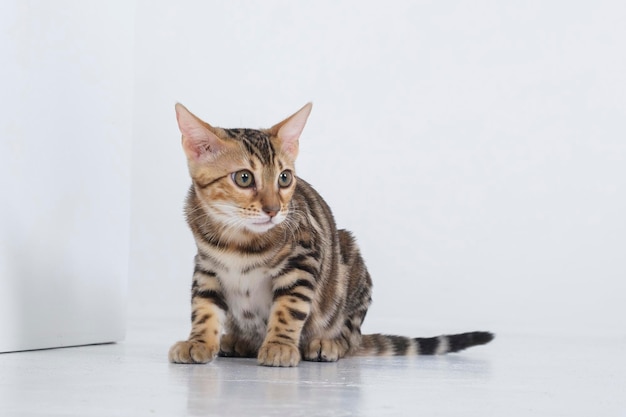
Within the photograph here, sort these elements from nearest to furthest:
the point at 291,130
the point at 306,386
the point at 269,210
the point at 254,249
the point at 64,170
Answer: the point at 306,386 → the point at 269,210 → the point at 254,249 → the point at 291,130 → the point at 64,170

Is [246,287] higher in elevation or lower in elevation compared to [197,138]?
lower

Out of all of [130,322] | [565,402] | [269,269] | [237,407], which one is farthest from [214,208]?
[130,322]

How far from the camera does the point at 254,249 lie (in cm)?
252

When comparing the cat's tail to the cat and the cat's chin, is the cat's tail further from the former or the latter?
the cat's chin

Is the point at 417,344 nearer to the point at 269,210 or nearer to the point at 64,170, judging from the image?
the point at 269,210

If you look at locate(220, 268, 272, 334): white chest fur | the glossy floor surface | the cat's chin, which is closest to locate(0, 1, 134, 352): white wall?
the glossy floor surface

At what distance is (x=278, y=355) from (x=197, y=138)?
25.0 inches

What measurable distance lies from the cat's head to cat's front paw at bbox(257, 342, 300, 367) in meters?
0.31

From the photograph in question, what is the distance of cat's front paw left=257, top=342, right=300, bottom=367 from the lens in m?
2.43

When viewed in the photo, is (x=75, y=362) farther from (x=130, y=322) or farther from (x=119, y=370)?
(x=130, y=322)

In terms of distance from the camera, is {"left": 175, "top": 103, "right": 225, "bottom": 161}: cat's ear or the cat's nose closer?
the cat's nose

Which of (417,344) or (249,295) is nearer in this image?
(249,295)

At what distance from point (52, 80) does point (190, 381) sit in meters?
1.20

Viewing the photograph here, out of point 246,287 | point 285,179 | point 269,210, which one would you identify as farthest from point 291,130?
point 246,287
